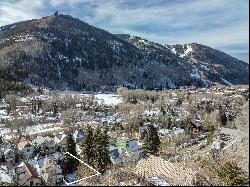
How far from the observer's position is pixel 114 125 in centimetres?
6538

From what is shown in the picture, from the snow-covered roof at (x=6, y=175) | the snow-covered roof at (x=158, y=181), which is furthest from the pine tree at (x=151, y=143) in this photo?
the snow-covered roof at (x=158, y=181)

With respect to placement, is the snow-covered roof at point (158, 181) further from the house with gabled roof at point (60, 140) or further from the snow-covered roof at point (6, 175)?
the house with gabled roof at point (60, 140)

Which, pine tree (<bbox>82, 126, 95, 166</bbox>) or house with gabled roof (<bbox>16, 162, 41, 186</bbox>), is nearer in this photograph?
house with gabled roof (<bbox>16, 162, 41, 186</bbox>)

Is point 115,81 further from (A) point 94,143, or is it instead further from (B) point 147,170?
(B) point 147,170

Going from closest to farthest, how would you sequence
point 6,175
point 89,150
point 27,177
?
point 27,177, point 89,150, point 6,175

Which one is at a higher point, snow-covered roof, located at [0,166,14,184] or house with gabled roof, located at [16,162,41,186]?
house with gabled roof, located at [16,162,41,186]

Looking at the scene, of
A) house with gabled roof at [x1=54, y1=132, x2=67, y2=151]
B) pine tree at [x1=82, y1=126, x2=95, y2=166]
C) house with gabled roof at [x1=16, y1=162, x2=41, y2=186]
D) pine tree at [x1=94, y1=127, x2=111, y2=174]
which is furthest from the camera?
house with gabled roof at [x1=54, y1=132, x2=67, y2=151]

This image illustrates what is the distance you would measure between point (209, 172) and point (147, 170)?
206cm

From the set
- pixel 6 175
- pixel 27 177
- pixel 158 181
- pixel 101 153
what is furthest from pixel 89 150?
pixel 158 181

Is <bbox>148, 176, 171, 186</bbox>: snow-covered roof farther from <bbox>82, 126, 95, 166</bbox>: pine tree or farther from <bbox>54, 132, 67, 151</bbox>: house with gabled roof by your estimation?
<bbox>54, 132, 67, 151</bbox>: house with gabled roof

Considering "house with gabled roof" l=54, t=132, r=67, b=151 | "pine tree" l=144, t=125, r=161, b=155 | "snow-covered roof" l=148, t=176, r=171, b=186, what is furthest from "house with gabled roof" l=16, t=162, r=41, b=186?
"house with gabled roof" l=54, t=132, r=67, b=151

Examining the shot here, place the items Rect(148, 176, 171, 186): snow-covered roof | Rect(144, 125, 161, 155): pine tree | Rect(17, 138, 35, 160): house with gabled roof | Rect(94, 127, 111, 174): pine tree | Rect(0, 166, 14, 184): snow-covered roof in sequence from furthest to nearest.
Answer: Rect(17, 138, 35, 160): house with gabled roof < Rect(144, 125, 161, 155): pine tree < Rect(0, 166, 14, 184): snow-covered roof < Rect(94, 127, 111, 174): pine tree < Rect(148, 176, 171, 186): snow-covered roof

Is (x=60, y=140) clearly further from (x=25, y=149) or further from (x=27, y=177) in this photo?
(x=27, y=177)

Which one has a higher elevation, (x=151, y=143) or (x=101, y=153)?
(x=101, y=153)
